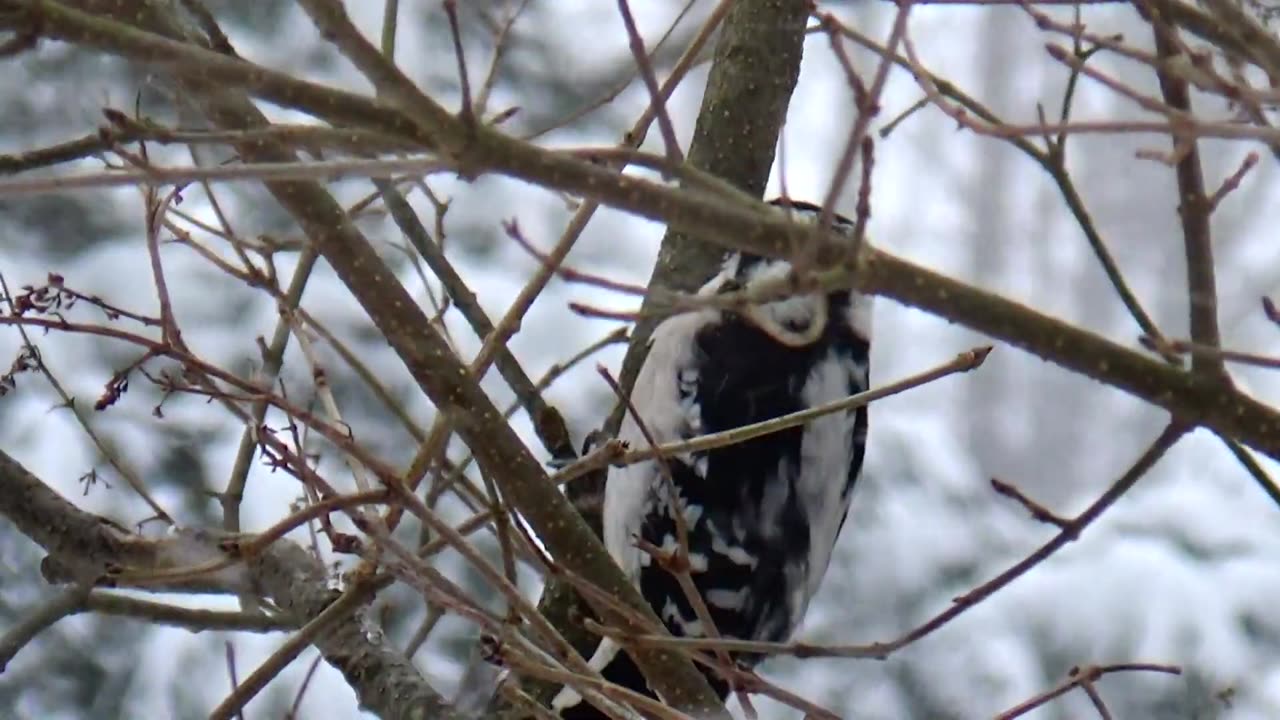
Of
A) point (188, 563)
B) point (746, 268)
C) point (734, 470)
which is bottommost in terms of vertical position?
point (188, 563)

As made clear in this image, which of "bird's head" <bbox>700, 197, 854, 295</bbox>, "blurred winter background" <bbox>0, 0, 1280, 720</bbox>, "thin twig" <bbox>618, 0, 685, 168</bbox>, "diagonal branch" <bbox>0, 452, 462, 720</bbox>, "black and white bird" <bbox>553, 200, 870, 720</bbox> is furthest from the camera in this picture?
"blurred winter background" <bbox>0, 0, 1280, 720</bbox>

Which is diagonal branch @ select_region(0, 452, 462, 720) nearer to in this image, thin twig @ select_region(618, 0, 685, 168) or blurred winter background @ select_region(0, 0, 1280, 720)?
thin twig @ select_region(618, 0, 685, 168)

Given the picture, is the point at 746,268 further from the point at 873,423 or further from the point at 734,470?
the point at 873,423

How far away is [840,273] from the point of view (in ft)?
2.55

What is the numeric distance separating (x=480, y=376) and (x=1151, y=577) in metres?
2.48

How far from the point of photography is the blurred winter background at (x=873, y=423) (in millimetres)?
3074

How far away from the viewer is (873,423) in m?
3.82

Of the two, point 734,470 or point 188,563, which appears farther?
point 734,470

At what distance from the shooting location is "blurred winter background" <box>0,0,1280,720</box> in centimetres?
307

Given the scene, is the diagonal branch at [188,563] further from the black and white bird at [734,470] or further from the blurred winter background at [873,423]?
the blurred winter background at [873,423]

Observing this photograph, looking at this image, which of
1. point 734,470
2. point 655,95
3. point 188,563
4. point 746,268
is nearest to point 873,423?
point 734,470

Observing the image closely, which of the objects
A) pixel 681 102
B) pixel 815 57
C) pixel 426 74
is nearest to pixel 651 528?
pixel 426 74

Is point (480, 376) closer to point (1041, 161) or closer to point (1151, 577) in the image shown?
point (1041, 161)

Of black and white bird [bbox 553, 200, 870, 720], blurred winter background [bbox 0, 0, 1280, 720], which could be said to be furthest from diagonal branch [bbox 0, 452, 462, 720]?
blurred winter background [bbox 0, 0, 1280, 720]
